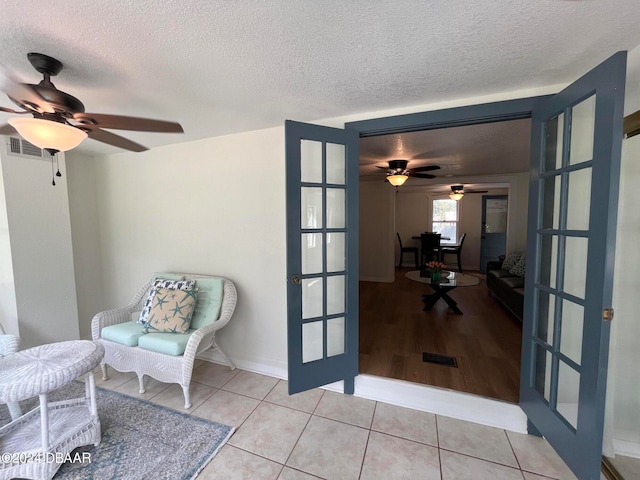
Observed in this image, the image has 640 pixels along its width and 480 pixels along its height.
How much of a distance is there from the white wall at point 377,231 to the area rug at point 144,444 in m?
4.46

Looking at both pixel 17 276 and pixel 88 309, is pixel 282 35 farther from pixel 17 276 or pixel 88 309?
pixel 88 309

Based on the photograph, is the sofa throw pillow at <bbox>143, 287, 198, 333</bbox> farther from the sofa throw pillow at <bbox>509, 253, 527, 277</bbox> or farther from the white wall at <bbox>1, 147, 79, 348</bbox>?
the sofa throw pillow at <bbox>509, 253, 527, 277</bbox>

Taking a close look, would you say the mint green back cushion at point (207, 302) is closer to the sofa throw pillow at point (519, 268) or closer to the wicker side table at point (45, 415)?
the wicker side table at point (45, 415)

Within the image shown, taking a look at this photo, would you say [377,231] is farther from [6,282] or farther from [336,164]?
[6,282]

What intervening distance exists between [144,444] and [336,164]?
2.31 meters

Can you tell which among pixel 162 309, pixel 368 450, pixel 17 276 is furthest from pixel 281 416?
pixel 17 276

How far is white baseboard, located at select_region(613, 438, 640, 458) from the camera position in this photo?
5.07 feet

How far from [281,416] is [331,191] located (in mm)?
1729

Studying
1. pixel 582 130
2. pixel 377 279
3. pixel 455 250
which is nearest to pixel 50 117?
pixel 582 130

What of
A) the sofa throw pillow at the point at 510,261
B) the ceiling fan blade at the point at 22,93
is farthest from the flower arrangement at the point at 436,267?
the ceiling fan blade at the point at 22,93

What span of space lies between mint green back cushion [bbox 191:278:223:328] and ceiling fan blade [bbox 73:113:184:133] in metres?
1.44

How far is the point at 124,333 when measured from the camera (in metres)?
2.27

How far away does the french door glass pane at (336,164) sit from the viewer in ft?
6.98

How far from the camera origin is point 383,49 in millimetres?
1309
